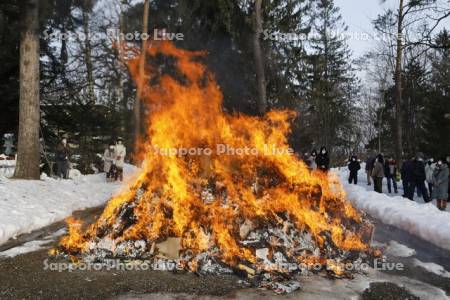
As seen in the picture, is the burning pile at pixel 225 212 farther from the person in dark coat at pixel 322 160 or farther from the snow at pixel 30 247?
the person in dark coat at pixel 322 160

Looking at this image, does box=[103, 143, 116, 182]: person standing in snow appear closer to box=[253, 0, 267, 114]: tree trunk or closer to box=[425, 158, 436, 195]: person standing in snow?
box=[253, 0, 267, 114]: tree trunk

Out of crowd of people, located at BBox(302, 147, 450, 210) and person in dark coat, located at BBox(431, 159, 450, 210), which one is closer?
person in dark coat, located at BBox(431, 159, 450, 210)

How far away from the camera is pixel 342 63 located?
1813 inches

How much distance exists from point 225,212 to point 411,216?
538 centimetres

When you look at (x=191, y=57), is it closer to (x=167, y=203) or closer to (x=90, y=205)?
(x=90, y=205)

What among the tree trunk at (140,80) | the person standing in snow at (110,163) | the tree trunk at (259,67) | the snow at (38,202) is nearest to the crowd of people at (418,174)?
the tree trunk at (259,67)

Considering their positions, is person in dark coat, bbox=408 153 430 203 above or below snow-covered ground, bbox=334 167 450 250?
above

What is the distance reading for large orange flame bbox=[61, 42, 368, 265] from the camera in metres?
7.17

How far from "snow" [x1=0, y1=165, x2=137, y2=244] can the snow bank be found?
806 cm

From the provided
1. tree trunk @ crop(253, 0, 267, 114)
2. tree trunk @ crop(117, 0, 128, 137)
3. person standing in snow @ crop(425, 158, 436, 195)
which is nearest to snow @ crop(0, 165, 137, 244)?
tree trunk @ crop(253, 0, 267, 114)

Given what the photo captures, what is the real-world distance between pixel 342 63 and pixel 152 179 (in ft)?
136

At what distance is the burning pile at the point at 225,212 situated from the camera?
6.73 metres

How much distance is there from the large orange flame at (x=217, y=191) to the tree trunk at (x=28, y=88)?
4.83m

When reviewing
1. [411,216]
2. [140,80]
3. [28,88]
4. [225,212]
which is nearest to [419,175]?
[411,216]
